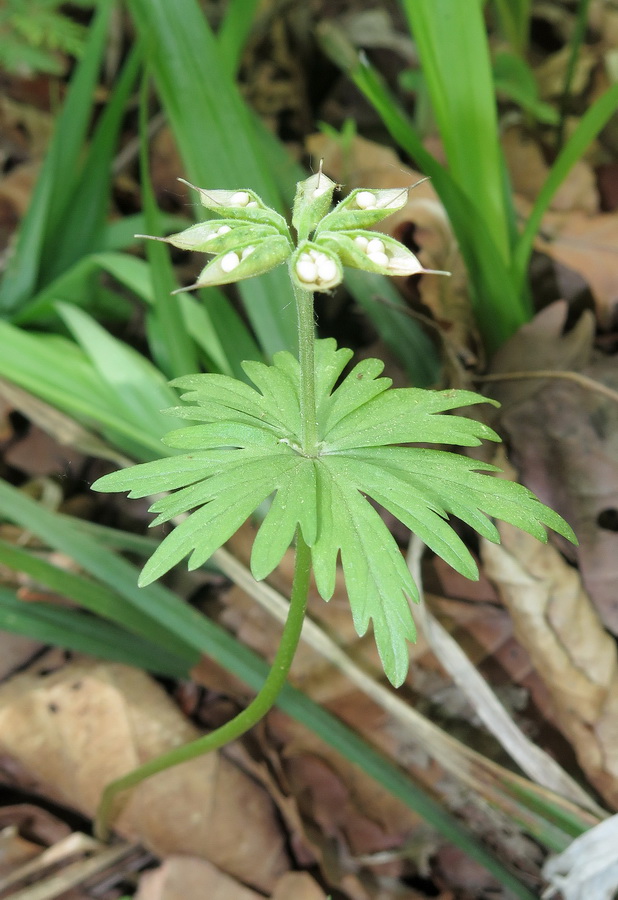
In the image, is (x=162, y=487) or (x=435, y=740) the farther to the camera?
(x=435, y=740)

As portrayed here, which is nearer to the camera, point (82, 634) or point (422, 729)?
point (422, 729)

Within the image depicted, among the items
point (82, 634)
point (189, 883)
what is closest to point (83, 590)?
point (82, 634)

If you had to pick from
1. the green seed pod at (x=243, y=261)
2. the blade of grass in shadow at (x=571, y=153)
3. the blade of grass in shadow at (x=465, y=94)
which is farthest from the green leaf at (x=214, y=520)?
the blade of grass in shadow at (x=571, y=153)

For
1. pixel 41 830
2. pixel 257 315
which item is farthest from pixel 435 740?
pixel 257 315

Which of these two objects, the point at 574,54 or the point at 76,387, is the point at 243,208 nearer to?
the point at 76,387

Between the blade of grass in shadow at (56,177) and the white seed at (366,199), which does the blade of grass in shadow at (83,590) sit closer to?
the blade of grass in shadow at (56,177)

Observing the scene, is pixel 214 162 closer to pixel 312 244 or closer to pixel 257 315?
pixel 257 315
